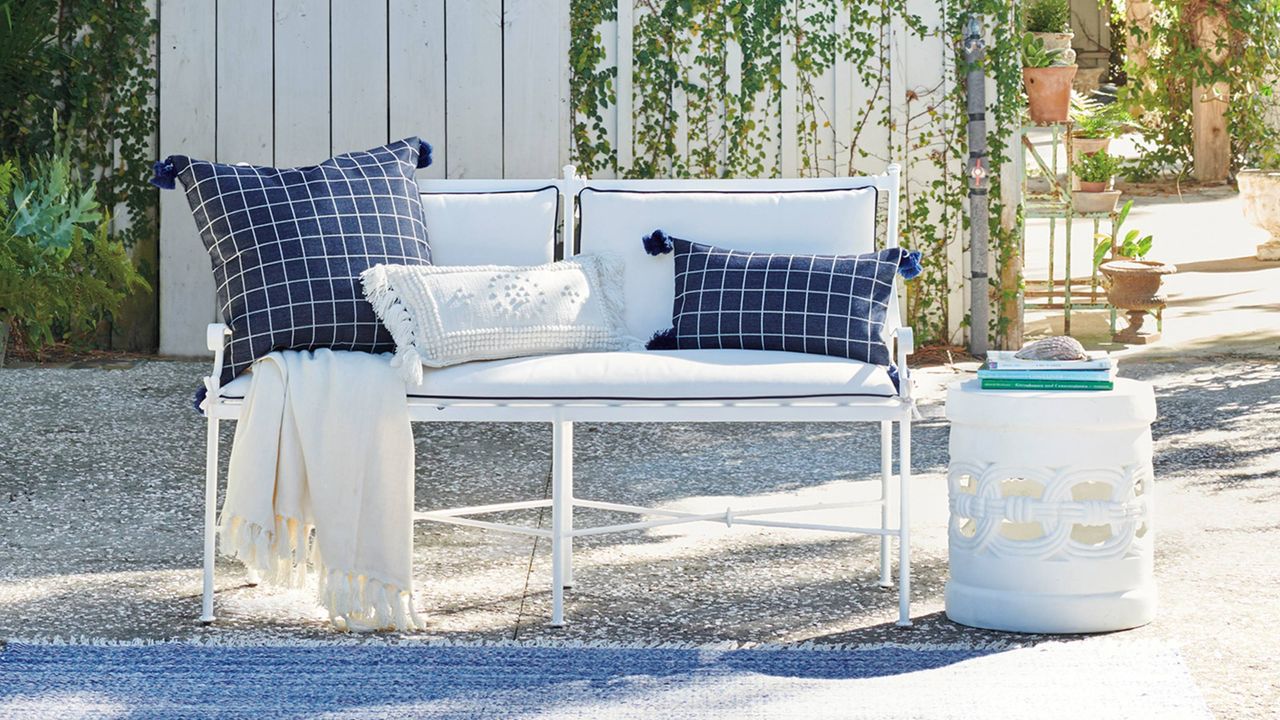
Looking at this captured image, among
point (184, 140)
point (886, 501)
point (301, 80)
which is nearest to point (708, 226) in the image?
point (886, 501)

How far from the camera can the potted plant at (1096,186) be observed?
6.82m

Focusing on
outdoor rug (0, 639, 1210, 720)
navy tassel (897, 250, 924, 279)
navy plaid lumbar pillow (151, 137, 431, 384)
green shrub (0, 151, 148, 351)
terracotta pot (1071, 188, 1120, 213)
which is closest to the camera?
outdoor rug (0, 639, 1210, 720)

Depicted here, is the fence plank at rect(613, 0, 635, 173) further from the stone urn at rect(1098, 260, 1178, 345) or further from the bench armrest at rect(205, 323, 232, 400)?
the bench armrest at rect(205, 323, 232, 400)

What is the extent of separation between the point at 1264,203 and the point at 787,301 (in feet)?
19.9

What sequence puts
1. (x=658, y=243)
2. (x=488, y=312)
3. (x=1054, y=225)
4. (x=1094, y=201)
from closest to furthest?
(x=488, y=312), (x=658, y=243), (x=1094, y=201), (x=1054, y=225)

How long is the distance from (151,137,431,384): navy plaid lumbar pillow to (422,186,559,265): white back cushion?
0.10 metres

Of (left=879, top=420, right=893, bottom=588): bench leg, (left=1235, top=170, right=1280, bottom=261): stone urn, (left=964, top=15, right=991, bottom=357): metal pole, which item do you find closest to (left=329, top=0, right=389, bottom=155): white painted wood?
(left=964, top=15, right=991, bottom=357): metal pole

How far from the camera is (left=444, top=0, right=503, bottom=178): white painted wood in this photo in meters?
6.07

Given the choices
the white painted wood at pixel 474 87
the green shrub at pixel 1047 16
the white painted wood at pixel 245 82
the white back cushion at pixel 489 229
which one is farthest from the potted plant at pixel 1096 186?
the green shrub at pixel 1047 16

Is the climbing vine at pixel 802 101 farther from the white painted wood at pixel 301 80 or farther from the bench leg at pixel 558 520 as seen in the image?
the bench leg at pixel 558 520

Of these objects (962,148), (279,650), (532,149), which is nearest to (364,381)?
(279,650)

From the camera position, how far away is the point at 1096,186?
6.98 meters

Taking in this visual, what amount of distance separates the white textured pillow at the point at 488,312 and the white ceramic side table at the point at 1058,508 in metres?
0.73

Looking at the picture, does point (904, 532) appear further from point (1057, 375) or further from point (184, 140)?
point (184, 140)
